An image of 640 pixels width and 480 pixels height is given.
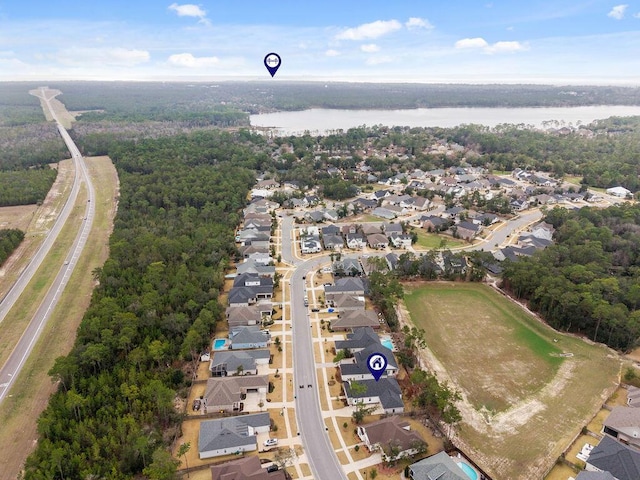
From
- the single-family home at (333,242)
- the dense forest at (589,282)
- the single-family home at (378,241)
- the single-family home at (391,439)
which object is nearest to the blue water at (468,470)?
the single-family home at (391,439)

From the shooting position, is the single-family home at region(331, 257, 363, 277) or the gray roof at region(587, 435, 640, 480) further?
the single-family home at region(331, 257, 363, 277)

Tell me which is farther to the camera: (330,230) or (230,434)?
(330,230)

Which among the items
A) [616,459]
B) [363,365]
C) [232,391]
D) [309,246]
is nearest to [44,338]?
[232,391]

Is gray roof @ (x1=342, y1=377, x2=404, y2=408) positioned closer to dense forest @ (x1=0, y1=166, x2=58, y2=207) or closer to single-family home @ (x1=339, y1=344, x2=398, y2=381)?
single-family home @ (x1=339, y1=344, x2=398, y2=381)

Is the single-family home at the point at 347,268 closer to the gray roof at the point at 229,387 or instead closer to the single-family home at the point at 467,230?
the gray roof at the point at 229,387

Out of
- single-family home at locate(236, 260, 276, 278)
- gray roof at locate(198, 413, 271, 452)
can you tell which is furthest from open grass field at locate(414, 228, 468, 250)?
gray roof at locate(198, 413, 271, 452)

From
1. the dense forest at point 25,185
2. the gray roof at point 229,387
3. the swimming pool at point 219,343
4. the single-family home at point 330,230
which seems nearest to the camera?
the gray roof at point 229,387

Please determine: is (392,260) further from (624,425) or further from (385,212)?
(624,425)
